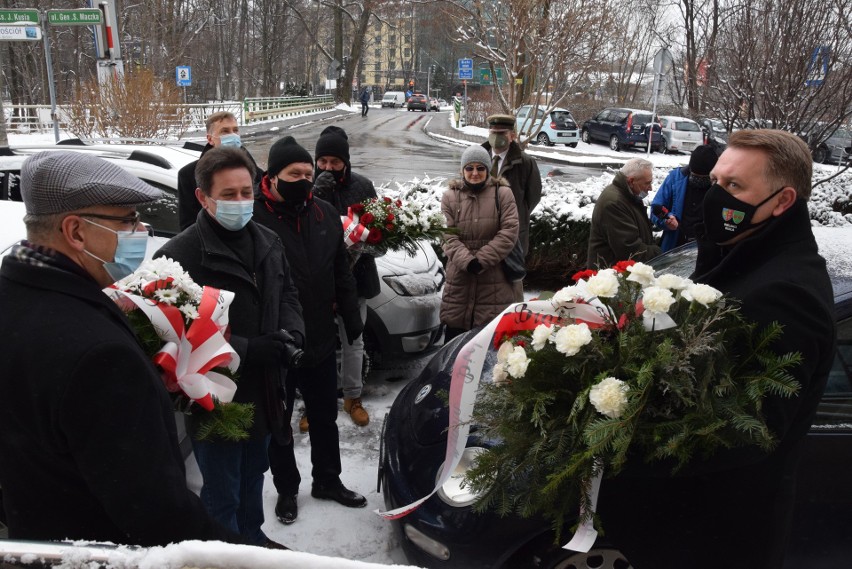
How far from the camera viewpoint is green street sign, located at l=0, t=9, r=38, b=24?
10.4m

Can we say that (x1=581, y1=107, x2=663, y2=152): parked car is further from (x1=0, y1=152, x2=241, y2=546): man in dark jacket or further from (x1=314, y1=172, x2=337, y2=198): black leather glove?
(x1=0, y1=152, x2=241, y2=546): man in dark jacket

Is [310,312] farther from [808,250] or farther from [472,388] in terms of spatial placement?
[808,250]

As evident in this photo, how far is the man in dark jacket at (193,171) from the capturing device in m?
4.31

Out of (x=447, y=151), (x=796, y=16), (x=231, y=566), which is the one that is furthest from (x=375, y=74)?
(x=231, y=566)

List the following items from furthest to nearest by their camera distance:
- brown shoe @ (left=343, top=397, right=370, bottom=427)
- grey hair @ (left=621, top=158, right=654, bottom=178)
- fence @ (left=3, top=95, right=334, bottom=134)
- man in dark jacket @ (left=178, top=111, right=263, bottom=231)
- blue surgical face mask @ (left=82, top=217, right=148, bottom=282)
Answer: fence @ (left=3, top=95, right=334, bottom=134)
grey hair @ (left=621, top=158, right=654, bottom=178)
brown shoe @ (left=343, top=397, right=370, bottom=427)
man in dark jacket @ (left=178, top=111, right=263, bottom=231)
blue surgical face mask @ (left=82, top=217, right=148, bottom=282)

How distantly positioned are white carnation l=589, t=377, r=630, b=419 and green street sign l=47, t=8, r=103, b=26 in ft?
37.9

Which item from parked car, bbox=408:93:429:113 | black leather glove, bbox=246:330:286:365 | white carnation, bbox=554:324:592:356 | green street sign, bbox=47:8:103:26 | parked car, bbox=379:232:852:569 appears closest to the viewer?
white carnation, bbox=554:324:592:356

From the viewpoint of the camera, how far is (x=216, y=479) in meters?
2.99

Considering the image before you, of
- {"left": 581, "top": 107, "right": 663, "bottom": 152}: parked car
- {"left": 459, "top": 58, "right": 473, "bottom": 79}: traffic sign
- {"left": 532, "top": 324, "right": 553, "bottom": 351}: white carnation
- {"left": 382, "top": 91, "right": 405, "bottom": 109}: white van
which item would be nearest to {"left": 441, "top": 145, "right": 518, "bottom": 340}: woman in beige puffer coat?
{"left": 532, "top": 324, "right": 553, "bottom": 351}: white carnation

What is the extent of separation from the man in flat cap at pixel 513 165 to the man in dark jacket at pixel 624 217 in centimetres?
104

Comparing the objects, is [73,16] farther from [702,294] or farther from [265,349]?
[702,294]

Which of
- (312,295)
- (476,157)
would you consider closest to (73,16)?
(476,157)

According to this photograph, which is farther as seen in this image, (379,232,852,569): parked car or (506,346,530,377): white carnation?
(379,232,852,569): parked car

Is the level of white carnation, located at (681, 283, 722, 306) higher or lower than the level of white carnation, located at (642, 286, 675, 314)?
higher
